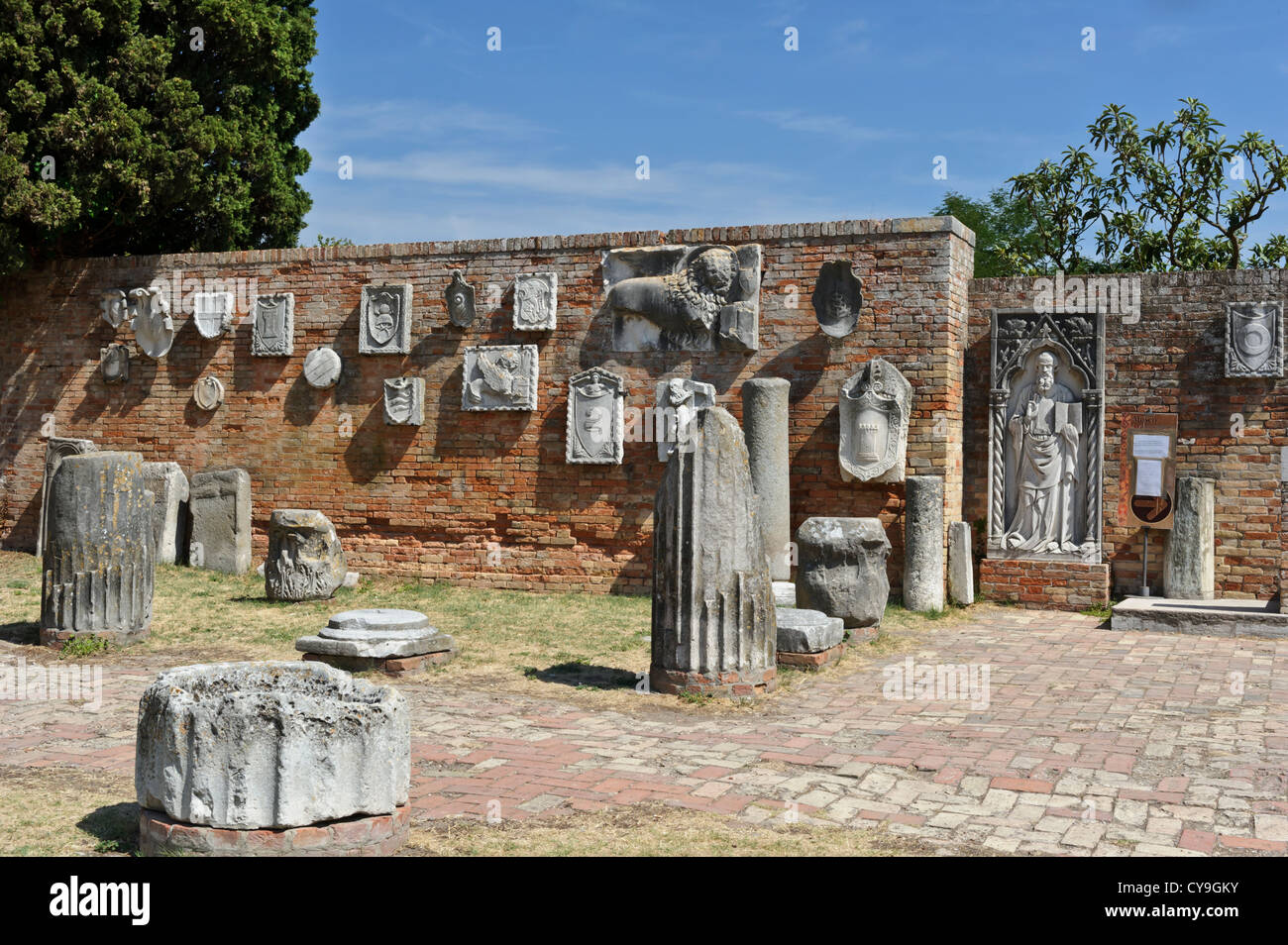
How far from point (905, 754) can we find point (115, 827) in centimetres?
373

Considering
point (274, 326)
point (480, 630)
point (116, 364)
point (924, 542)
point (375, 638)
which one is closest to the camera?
point (375, 638)

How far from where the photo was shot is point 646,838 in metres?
4.84

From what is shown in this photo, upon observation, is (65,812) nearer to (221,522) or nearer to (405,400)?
(405,400)

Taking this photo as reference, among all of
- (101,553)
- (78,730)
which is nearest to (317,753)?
(78,730)

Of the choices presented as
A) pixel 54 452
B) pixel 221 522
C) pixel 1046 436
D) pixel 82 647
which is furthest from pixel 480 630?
pixel 54 452

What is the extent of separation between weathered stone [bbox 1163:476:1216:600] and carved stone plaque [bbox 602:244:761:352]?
4336mm

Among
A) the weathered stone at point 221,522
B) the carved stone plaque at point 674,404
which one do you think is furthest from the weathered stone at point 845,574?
the weathered stone at point 221,522

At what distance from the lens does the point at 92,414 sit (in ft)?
50.3

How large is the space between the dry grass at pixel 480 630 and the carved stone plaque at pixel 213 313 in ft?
9.42

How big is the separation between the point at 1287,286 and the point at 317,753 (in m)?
10.3

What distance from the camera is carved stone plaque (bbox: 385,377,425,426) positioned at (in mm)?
13688

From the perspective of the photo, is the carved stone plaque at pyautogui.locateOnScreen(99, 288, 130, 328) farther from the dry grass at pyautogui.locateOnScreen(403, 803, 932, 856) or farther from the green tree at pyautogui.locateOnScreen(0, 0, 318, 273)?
the dry grass at pyautogui.locateOnScreen(403, 803, 932, 856)

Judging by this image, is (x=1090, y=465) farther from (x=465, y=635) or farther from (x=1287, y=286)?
(x=465, y=635)

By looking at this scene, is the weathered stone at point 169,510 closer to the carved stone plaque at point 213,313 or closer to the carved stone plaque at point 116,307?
the carved stone plaque at point 213,313
